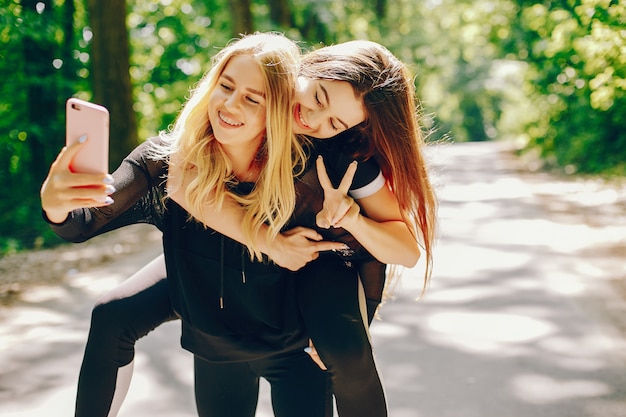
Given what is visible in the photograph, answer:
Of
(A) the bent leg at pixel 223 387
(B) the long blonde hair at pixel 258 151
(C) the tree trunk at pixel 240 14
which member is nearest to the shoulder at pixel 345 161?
(B) the long blonde hair at pixel 258 151

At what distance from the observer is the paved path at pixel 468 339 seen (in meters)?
3.49

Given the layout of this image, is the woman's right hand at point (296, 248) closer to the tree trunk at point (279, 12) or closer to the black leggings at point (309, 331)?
the black leggings at point (309, 331)

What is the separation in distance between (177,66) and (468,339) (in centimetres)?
901

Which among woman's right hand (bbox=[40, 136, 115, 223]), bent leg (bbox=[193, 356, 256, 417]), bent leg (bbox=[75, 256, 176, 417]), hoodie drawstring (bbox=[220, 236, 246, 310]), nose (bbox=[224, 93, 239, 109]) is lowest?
bent leg (bbox=[193, 356, 256, 417])

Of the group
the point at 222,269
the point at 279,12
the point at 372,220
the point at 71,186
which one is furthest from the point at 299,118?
the point at 279,12

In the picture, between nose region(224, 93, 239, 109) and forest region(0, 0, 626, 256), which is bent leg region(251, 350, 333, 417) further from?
forest region(0, 0, 626, 256)

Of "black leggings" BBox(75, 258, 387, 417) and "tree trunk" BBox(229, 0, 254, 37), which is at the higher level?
"tree trunk" BBox(229, 0, 254, 37)

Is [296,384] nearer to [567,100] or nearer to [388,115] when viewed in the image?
[388,115]

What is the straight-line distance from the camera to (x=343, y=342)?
2260 millimetres

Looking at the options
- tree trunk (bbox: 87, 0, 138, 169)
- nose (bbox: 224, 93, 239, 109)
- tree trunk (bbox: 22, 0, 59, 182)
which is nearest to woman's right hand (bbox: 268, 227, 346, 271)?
nose (bbox: 224, 93, 239, 109)

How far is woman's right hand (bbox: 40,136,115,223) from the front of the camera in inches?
78.0

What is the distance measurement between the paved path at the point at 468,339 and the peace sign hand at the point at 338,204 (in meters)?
0.87

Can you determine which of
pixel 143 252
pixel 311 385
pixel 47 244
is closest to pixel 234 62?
pixel 311 385

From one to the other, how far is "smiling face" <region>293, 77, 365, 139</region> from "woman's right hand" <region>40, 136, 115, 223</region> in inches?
31.8
